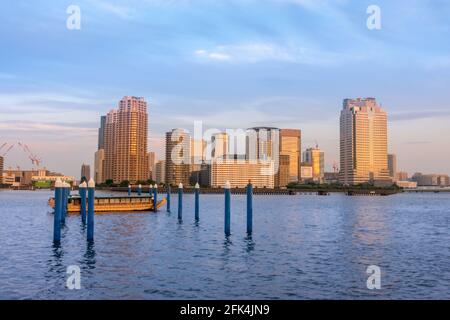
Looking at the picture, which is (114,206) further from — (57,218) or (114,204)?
(57,218)

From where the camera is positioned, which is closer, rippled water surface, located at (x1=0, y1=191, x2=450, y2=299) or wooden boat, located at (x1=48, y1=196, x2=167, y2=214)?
rippled water surface, located at (x1=0, y1=191, x2=450, y2=299)

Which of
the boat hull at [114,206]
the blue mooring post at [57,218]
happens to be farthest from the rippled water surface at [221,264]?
the boat hull at [114,206]

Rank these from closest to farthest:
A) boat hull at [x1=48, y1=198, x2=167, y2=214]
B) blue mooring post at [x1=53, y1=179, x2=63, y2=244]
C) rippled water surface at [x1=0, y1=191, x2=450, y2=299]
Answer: rippled water surface at [x1=0, y1=191, x2=450, y2=299]
blue mooring post at [x1=53, y1=179, x2=63, y2=244]
boat hull at [x1=48, y1=198, x2=167, y2=214]

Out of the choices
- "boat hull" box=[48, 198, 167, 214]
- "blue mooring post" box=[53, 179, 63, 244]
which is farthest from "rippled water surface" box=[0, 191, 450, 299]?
"boat hull" box=[48, 198, 167, 214]

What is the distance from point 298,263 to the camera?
36.9m

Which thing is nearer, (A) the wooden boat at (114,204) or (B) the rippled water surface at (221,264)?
(B) the rippled water surface at (221,264)

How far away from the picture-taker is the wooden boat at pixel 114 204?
278ft

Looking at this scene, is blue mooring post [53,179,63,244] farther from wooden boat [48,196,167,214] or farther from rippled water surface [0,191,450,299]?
wooden boat [48,196,167,214]

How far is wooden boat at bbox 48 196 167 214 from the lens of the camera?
8475 centimetres

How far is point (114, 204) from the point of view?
86.6 metres

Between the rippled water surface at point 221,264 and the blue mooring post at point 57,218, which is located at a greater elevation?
the blue mooring post at point 57,218

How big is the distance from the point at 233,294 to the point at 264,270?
752 centimetres

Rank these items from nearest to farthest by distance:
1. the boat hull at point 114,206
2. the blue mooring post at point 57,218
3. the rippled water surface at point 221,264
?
the rippled water surface at point 221,264 < the blue mooring post at point 57,218 < the boat hull at point 114,206

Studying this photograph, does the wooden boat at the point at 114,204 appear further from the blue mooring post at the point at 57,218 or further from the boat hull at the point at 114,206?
the blue mooring post at the point at 57,218
